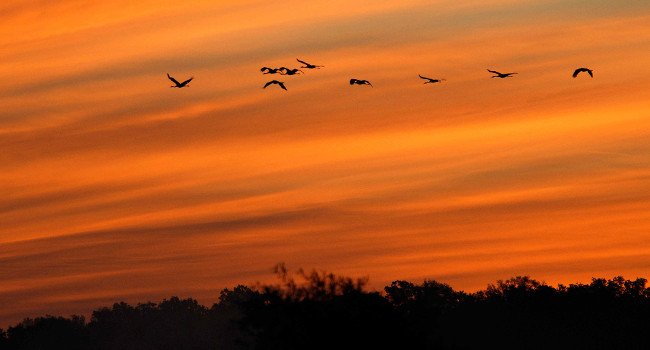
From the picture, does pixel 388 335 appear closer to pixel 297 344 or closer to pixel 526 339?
pixel 297 344

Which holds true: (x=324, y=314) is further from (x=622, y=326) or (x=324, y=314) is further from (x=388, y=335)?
(x=622, y=326)

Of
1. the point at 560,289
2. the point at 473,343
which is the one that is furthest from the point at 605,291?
the point at 473,343

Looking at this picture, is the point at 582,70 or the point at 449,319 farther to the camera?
the point at 449,319

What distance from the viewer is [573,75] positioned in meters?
78.5

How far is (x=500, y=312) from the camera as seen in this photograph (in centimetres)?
17300

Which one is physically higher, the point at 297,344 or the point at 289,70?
the point at 289,70

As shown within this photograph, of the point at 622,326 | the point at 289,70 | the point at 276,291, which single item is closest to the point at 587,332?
the point at 622,326

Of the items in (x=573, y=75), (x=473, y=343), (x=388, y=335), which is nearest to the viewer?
(x=573, y=75)

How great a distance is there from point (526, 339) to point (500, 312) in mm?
9989

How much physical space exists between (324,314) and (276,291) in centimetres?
436

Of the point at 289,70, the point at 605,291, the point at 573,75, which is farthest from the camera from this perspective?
the point at 605,291

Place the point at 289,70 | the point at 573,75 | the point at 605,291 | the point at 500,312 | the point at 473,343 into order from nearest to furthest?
the point at 573,75 < the point at 289,70 < the point at 473,343 < the point at 500,312 < the point at 605,291

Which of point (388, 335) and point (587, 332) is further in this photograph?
point (587, 332)

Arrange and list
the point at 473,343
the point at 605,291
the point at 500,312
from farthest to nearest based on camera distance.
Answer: the point at 605,291, the point at 500,312, the point at 473,343
